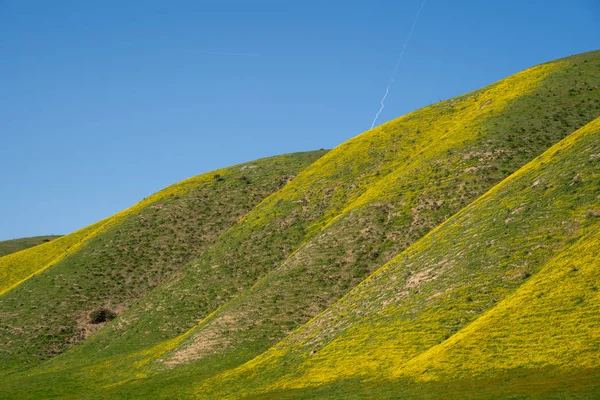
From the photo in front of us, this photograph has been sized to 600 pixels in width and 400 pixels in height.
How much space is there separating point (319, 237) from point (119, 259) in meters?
41.8

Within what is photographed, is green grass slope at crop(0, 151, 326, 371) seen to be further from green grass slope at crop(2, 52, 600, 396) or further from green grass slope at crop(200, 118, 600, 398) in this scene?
green grass slope at crop(200, 118, 600, 398)

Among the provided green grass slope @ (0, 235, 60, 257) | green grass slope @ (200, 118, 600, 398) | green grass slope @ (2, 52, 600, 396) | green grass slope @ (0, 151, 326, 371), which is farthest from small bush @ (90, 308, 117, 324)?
green grass slope @ (0, 235, 60, 257)

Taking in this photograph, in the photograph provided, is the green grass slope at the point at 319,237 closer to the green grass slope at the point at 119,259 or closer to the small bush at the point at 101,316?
the small bush at the point at 101,316

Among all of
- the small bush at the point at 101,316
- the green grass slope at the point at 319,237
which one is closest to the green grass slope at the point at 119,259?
the small bush at the point at 101,316

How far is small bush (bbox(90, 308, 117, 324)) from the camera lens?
314ft

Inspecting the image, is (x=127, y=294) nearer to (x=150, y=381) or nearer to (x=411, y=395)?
(x=150, y=381)

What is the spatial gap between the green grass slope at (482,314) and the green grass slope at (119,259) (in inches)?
1652

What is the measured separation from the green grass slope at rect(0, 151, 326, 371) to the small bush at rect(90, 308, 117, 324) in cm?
69

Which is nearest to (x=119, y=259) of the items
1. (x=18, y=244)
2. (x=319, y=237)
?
(x=319, y=237)

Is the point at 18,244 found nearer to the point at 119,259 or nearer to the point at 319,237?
the point at 119,259

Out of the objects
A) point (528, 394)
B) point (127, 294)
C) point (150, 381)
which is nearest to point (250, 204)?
point (127, 294)

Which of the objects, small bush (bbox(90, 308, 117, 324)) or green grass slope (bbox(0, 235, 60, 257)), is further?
green grass slope (bbox(0, 235, 60, 257))

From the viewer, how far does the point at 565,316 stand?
41844 millimetres

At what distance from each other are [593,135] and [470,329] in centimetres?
3138
